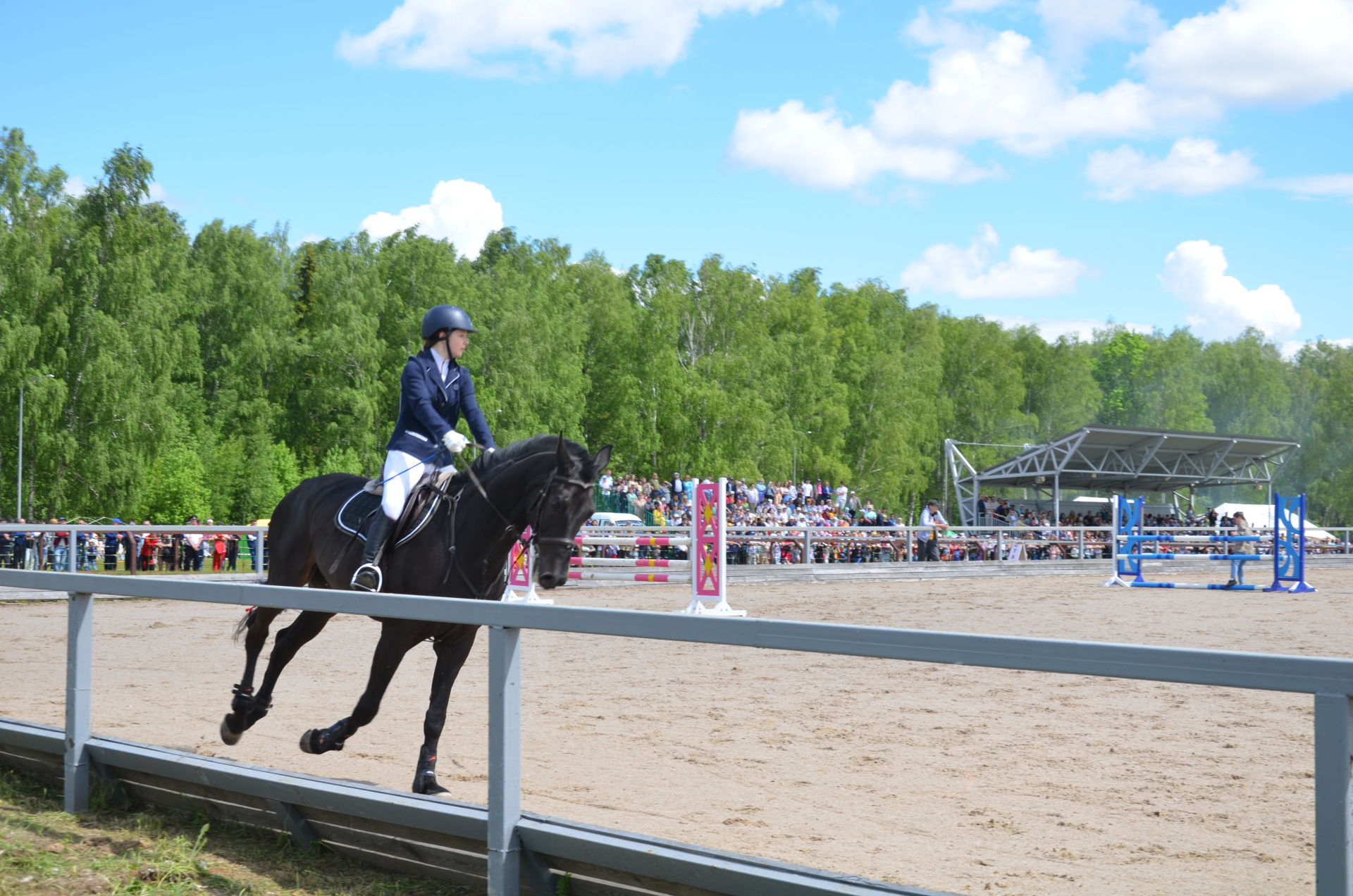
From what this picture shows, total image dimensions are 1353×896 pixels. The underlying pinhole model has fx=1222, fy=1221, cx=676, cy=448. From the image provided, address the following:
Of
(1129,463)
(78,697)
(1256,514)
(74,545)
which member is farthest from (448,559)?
(1256,514)

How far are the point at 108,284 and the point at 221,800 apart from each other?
36.9m

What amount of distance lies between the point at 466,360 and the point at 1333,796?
1814 inches

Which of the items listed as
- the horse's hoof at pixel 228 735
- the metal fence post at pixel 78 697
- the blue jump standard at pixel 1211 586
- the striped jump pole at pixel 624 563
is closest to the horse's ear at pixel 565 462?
the horse's hoof at pixel 228 735

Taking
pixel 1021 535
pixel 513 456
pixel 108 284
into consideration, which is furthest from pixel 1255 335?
pixel 513 456

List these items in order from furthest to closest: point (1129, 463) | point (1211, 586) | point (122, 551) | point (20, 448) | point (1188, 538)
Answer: point (1129, 463)
point (20, 448)
point (1188, 538)
point (1211, 586)
point (122, 551)

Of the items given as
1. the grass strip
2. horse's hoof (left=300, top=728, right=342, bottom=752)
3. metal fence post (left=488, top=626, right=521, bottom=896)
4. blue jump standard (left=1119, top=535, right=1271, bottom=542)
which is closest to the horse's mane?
horse's hoof (left=300, top=728, right=342, bottom=752)

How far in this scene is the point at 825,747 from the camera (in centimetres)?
463

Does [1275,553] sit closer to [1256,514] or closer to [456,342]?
[456,342]

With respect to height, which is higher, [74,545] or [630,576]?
[74,545]

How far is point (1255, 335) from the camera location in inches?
3378

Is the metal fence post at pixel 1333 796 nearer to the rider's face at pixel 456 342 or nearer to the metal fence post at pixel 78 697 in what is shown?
the metal fence post at pixel 78 697

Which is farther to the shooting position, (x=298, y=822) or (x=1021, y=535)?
(x=1021, y=535)

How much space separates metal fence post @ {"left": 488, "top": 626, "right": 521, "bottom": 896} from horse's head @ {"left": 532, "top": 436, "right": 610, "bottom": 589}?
2061mm

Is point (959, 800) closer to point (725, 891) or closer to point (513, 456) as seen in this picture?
point (725, 891)
